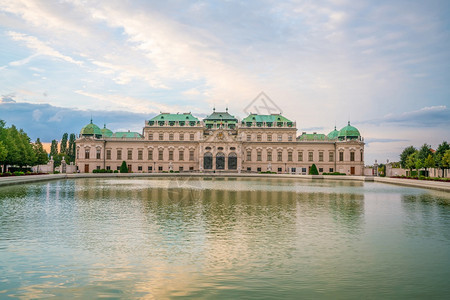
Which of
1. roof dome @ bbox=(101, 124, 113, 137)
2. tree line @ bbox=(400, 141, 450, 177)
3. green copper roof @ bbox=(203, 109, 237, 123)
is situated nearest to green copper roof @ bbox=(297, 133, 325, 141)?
green copper roof @ bbox=(203, 109, 237, 123)

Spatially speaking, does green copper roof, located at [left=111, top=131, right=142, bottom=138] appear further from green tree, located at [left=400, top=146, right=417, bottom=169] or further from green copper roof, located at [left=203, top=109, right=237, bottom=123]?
green tree, located at [left=400, top=146, right=417, bottom=169]

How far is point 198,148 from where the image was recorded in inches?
3994

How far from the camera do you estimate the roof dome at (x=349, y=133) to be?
102812 mm

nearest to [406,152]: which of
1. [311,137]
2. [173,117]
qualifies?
[311,137]

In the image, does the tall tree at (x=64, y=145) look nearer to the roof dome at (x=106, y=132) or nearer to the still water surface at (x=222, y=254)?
the roof dome at (x=106, y=132)

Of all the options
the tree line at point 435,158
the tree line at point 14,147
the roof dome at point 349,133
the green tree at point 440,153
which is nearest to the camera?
the tree line at point 14,147

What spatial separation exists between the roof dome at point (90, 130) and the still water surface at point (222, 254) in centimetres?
8473

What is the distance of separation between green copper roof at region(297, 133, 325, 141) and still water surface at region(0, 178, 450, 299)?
83161 millimetres

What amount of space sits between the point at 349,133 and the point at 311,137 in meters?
9.67

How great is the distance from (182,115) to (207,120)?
24.1ft

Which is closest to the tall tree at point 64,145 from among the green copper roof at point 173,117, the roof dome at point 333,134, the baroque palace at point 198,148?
the baroque palace at point 198,148

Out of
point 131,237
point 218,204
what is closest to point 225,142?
point 218,204

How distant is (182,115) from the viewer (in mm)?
104438

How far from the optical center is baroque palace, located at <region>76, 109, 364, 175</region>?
101562 millimetres
